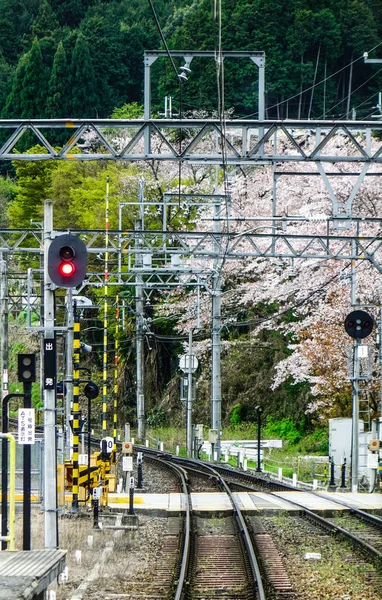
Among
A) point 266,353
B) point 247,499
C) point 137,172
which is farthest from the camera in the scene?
point 137,172

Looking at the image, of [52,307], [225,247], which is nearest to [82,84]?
[225,247]

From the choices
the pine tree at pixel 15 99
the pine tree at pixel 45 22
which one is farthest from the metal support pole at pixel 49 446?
the pine tree at pixel 45 22

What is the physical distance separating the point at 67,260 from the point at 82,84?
47.3 metres

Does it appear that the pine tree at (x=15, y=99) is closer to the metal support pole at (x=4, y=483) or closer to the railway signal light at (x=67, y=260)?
the metal support pole at (x=4, y=483)

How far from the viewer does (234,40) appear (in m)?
45.4

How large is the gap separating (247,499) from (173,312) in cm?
2111

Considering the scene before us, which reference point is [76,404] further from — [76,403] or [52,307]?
[52,307]

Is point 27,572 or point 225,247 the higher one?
point 225,247

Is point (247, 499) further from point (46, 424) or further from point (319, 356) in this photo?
point (319, 356)

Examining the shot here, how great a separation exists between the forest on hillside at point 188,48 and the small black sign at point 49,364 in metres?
27.4

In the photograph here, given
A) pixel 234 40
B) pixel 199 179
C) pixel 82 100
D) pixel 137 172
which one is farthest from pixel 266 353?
pixel 82 100

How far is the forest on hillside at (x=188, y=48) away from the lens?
45656 mm

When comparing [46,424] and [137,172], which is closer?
[46,424]

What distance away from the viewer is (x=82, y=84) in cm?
5512
